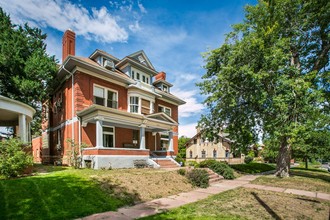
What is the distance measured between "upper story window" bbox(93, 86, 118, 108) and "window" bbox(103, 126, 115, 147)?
6.81 ft

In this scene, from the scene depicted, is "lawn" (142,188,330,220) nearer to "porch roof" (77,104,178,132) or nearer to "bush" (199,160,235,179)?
"bush" (199,160,235,179)

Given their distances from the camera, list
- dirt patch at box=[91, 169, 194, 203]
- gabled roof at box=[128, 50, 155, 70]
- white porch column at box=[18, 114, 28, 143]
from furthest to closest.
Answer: gabled roof at box=[128, 50, 155, 70]
white porch column at box=[18, 114, 28, 143]
dirt patch at box=[91, 169, 194, 203]

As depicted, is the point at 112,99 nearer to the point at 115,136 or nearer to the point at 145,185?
the point at 115,136

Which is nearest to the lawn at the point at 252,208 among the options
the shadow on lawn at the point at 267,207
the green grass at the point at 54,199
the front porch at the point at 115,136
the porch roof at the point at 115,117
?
the shadow on lawn at the point at 267,207

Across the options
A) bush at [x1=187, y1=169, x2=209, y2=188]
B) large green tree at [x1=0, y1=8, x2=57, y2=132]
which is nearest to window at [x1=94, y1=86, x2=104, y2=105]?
large green tree at [x1=0, y1=8, x2=57, y2=132]

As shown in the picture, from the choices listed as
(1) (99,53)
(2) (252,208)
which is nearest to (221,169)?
(2) (252,208)

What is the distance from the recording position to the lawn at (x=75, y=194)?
5.68 m

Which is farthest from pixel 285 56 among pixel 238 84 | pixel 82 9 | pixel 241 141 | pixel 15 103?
pixel 15 103

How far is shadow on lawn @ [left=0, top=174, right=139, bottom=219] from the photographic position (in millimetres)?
5578

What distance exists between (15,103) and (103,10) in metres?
7.73

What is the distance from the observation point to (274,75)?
13773 millimetres

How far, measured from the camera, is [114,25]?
1234cm

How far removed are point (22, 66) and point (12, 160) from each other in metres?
11.1

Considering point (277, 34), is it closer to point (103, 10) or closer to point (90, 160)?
point (103, 10)
